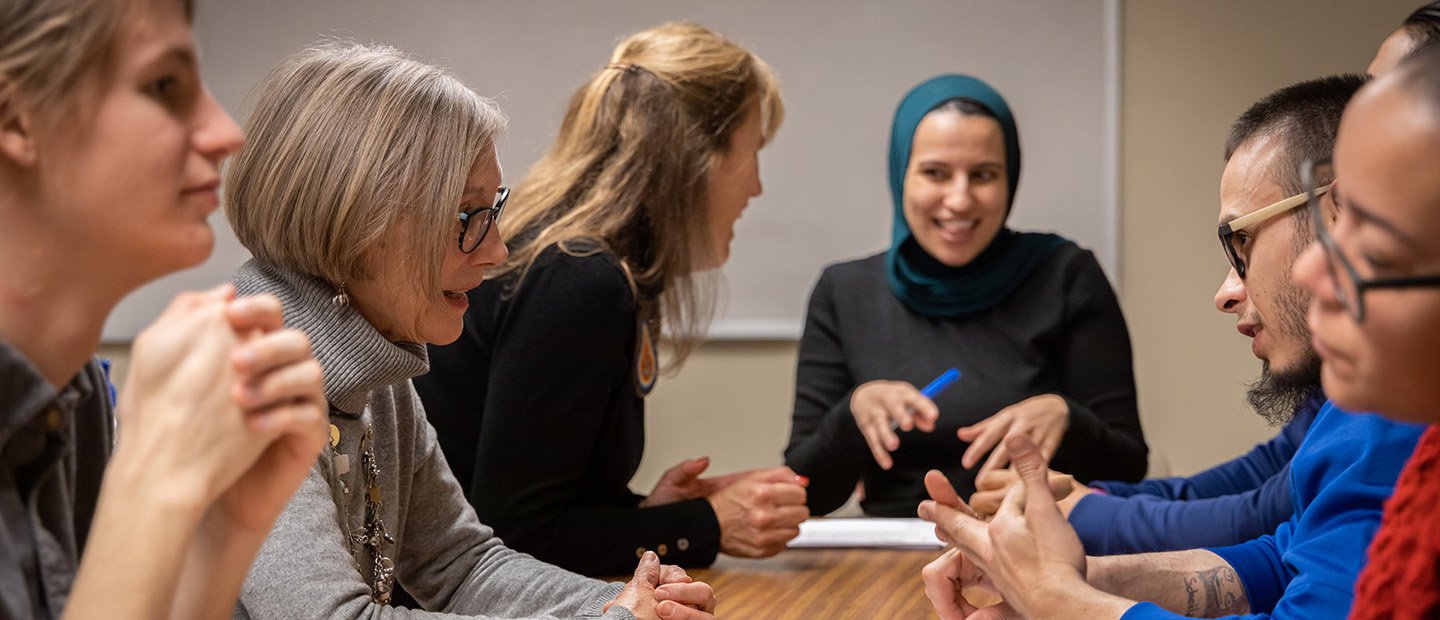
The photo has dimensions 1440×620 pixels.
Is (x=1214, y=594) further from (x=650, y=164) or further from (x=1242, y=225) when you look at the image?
(x=650, y=164)

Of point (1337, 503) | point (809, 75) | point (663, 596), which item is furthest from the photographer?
point (809, 75)

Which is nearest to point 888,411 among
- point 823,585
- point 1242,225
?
point 823,585

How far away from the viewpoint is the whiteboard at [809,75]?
A: 3570mm

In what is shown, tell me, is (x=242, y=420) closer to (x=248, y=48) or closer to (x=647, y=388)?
(x=647, y=388)

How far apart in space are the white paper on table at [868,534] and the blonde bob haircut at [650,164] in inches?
15.7

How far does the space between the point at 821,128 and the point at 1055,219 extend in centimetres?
72

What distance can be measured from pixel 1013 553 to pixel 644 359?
0.79 meters

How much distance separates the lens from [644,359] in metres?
2.00

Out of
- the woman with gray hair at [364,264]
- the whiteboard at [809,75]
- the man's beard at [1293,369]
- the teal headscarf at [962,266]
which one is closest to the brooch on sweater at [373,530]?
the woman with gray hair at [364,264]

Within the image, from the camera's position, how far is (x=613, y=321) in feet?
6.07

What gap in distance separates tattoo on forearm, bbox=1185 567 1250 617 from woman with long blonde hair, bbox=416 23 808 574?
2.01 ft

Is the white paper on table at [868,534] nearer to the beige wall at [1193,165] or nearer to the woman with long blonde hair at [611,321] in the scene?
the woman with long blonde hair at [611,321]

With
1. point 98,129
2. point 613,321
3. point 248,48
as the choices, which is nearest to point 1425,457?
point 98,129

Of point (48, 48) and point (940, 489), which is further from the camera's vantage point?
point (940, 489)
